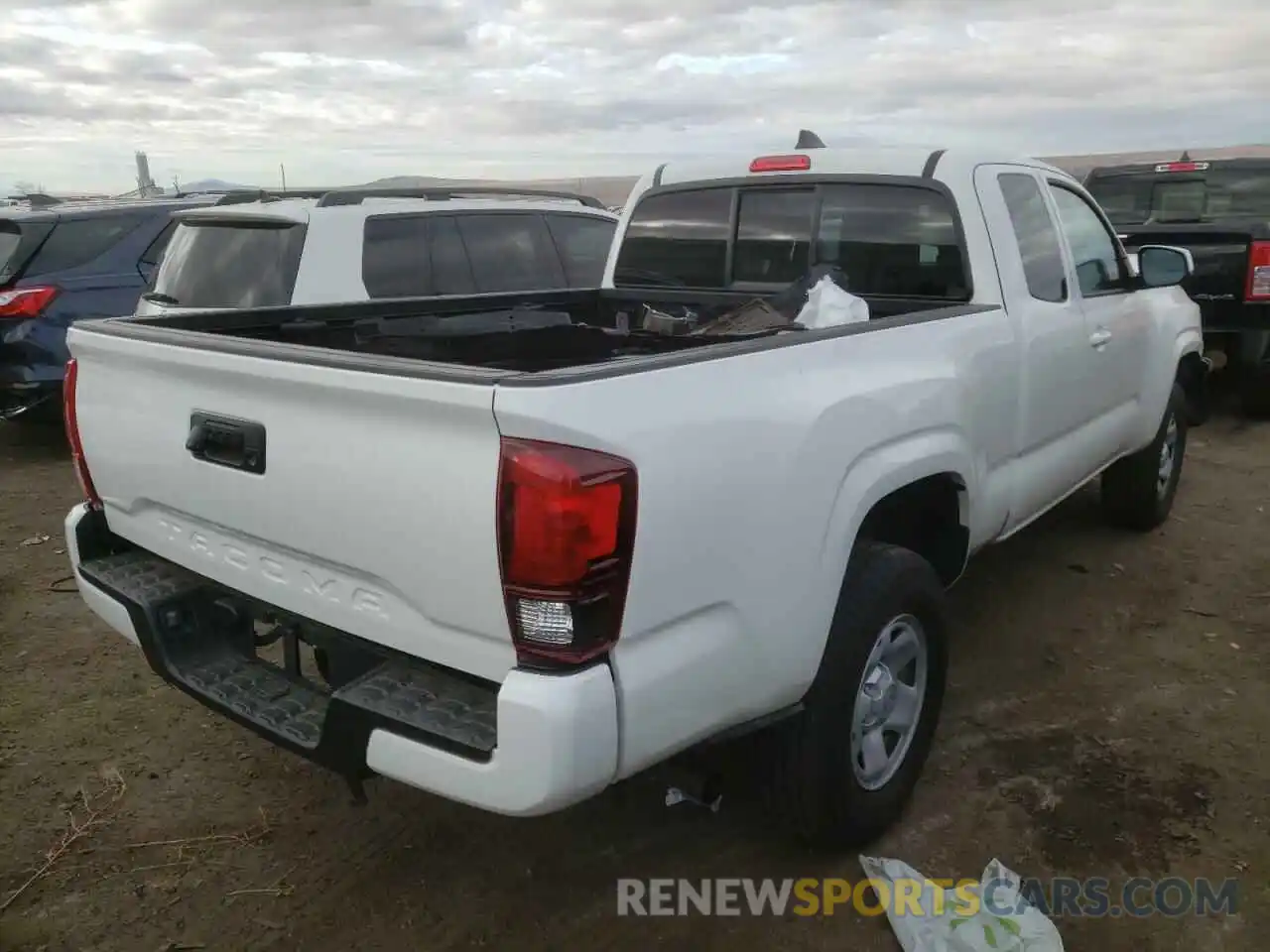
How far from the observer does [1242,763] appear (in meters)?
3.35

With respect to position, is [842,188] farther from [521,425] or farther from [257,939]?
[257,939]

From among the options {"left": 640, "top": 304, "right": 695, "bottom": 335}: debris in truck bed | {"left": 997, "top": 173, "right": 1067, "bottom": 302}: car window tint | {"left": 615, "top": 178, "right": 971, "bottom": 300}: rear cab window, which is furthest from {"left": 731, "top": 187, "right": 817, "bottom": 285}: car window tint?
{"left": 997, "top": 173, "right": 1067, "bottom": 302}: car window tint

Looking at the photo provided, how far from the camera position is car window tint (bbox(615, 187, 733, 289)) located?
427 cm

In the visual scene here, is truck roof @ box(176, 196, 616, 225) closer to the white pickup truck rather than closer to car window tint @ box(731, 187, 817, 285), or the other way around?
the white pickup truck

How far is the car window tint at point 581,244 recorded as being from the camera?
7047 mm

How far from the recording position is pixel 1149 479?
5309 mm

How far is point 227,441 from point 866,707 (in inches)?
68.6

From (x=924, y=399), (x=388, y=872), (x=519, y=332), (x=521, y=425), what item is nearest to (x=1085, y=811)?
(x=924, y=399)

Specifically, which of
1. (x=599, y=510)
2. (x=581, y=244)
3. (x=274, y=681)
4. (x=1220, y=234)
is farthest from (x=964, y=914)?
(x=1220, y=234)

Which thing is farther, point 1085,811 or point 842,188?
point 842,188

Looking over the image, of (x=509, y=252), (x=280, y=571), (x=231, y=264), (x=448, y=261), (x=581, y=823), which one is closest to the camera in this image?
(x=280, y=571)

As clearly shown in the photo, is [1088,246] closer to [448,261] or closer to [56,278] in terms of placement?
[448,261]

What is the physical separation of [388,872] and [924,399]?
1957 mm

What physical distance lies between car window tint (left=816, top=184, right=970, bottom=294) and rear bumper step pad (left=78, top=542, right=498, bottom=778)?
2.34 m
